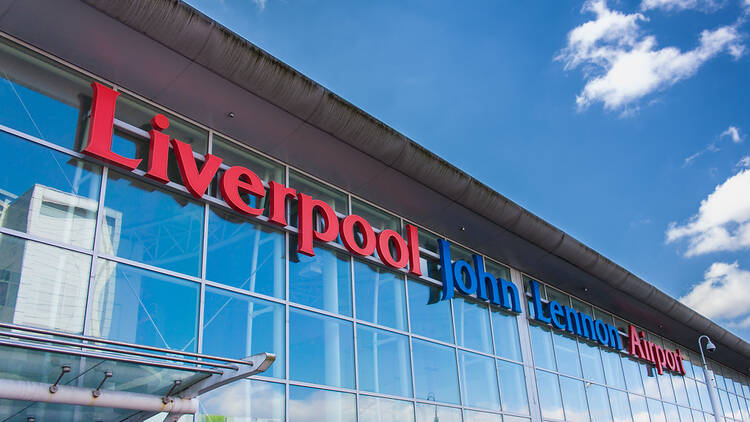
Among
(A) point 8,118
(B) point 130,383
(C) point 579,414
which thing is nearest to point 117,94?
(A) point 8,118

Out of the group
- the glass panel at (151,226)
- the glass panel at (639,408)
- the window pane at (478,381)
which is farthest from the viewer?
the glass panel at (639,408)

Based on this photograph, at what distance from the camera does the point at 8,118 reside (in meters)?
9.41

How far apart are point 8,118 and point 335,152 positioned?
557cm

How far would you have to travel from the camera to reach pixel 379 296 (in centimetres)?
1394

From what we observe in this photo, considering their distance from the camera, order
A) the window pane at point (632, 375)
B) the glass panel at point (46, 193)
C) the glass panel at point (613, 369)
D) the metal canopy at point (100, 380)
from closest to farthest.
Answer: the metal canopy at point (100, 380), the glass panel at point (46, 193), the glass panel at point (613, 369), the window pane at point (632, 375)

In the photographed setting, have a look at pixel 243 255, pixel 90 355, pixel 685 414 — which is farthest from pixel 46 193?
pixel 685 414

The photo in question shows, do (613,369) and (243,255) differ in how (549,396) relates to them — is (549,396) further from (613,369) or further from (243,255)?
(243,255)

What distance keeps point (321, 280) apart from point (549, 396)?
813 cm

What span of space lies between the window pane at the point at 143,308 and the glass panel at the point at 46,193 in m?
0.63

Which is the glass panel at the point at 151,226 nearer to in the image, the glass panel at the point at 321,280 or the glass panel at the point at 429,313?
the glass panel at the point at 321,280

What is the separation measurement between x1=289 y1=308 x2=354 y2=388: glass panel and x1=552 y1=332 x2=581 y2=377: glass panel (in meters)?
8.21

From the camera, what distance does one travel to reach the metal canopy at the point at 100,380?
683cm

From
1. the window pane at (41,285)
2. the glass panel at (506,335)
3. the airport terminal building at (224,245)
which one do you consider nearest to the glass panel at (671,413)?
the airport terminal building at (224,245)

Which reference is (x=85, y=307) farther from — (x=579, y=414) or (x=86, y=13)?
(x=579, y=414)
